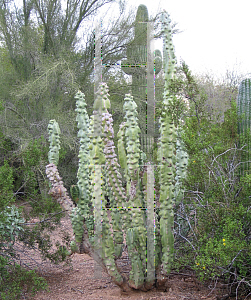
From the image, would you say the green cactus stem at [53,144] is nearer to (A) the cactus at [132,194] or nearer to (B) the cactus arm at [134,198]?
(A) the cactus at [132,194]

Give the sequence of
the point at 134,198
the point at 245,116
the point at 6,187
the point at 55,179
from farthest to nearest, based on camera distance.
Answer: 1. the point at 55,179
2. the point at 245,116
3. the point at 6,187
4. the point at 134,198

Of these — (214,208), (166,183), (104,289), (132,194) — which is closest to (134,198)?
(132,194)

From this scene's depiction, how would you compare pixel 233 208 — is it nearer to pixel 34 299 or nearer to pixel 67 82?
pixel 34 299

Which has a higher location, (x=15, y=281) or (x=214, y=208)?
(x=214, y=208)

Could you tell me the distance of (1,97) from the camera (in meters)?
9.55

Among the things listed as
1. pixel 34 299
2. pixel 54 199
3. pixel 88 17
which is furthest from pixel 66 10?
pixel 34 299

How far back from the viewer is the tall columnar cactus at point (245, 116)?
347 cm

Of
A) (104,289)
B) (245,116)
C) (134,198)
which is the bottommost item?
(104,289)

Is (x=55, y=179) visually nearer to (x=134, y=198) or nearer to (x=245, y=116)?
(x=134, y=198)

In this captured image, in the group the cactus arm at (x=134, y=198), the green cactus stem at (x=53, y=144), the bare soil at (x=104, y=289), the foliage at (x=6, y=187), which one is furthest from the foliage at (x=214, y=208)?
the foliage at (x=6, y=187)

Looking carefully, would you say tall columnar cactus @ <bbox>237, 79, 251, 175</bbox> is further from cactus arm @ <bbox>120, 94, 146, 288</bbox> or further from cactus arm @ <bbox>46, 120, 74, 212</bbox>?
cactus arm @ <bbox>46, 120, 74, 212</bbox>

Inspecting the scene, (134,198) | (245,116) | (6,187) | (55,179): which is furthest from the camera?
(55,179)

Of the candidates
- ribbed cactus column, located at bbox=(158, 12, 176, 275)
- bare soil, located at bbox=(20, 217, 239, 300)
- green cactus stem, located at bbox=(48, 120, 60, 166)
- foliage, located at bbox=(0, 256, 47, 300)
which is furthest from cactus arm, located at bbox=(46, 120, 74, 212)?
ribbed cactus column, located at bbox=(158, 12, 176, 275)

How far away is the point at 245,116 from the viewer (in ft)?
11.7
